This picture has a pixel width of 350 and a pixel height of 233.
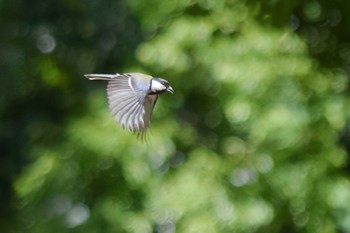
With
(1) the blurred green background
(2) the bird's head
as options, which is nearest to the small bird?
(2) the bird's head

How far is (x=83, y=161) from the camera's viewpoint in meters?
4.05

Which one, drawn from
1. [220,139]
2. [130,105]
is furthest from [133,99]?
[220,139]

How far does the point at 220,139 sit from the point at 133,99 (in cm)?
214

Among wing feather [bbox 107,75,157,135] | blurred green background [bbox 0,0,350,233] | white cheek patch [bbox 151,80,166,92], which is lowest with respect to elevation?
blurred green background [bbox 0,0,350,233]

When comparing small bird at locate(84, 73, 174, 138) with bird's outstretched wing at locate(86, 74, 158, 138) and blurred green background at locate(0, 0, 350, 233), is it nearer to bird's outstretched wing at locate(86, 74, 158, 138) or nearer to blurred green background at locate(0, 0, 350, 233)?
bird's outstretched wing at locate(86, 74, 158, 138)

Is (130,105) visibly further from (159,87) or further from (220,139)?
(220,139)

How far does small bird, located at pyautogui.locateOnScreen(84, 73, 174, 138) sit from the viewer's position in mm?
1985

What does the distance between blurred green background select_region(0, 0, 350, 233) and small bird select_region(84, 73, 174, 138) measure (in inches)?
67.2

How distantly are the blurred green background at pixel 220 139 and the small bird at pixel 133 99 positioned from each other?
171 centimetres

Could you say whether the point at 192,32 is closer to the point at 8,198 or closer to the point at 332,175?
the point at 332,175

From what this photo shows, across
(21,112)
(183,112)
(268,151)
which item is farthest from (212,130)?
(21,112)

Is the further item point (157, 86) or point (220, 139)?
point (220, 139)

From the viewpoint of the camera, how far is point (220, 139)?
163 inches

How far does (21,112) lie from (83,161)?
112 centimetres
